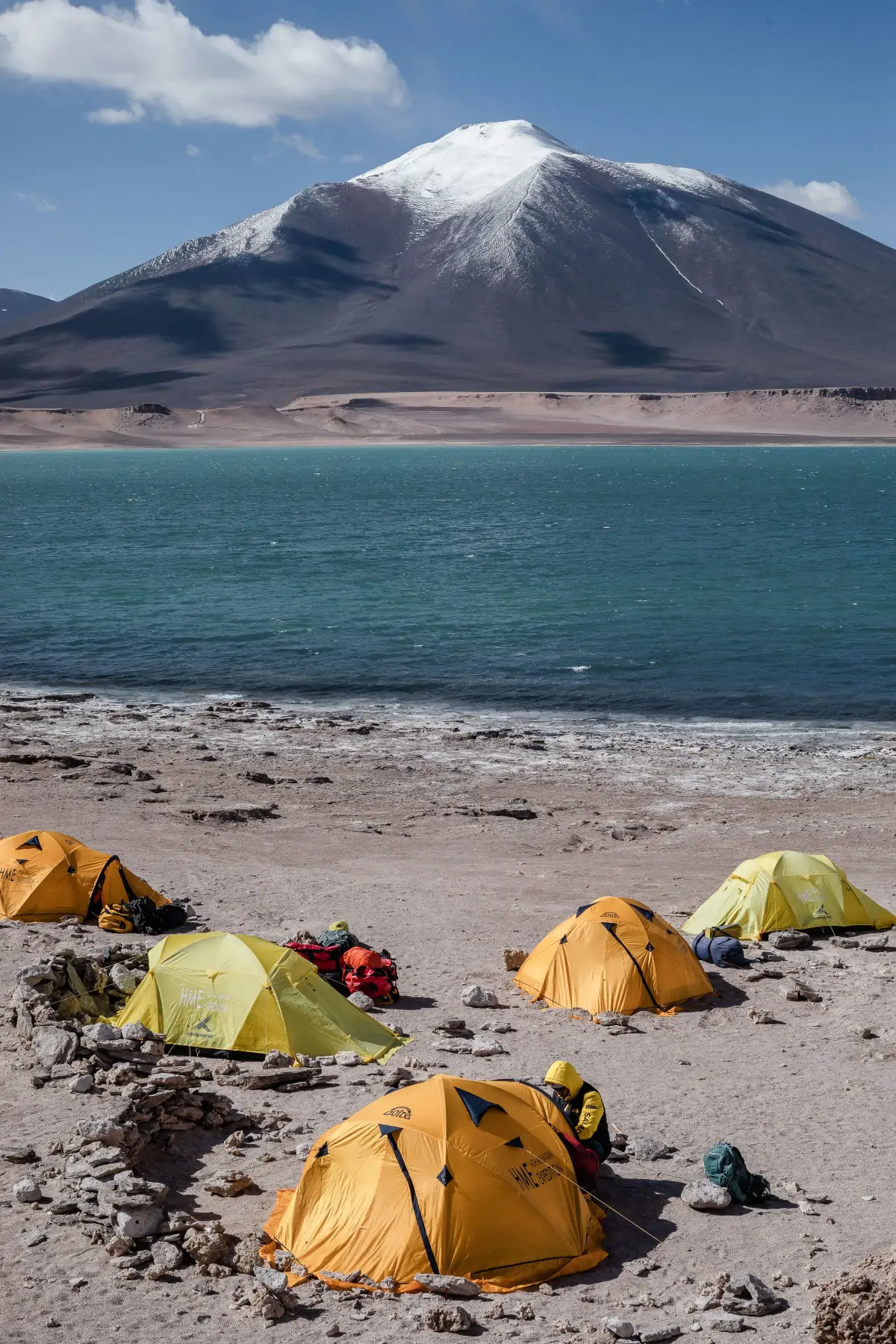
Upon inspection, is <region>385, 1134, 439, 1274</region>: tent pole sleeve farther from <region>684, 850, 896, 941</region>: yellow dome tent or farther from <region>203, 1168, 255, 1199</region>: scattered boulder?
<region>684, 850, 896, 941</region>: yellow dome tent

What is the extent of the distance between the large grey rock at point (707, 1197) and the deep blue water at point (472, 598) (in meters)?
21.8

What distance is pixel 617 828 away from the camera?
A: 72.8 feet

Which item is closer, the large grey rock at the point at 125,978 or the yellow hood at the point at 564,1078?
the yellow hood at the point at 564,1078

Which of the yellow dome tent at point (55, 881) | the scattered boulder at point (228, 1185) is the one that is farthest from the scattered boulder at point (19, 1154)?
the yellow dome tent at point (55, 881)

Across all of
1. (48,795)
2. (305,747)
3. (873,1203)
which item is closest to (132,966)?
(873,1203)

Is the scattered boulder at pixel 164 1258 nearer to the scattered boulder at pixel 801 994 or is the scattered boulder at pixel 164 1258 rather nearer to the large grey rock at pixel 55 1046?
the large grey rock at pixel 55 1046

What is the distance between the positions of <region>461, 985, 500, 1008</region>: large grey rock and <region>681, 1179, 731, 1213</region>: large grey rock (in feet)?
15.0

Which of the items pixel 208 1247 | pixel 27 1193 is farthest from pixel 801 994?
pixel 27 1193

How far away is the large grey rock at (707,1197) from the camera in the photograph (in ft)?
33.6

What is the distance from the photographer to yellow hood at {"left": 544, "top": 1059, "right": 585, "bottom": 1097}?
35.8 ft

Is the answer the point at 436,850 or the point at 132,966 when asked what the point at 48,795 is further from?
the point at 132,966

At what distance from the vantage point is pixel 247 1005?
13227 millimetres

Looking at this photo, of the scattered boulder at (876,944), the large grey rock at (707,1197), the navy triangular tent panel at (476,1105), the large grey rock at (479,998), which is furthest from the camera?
the scattered boulder at (876,944)

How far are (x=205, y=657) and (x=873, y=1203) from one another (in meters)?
30.2
